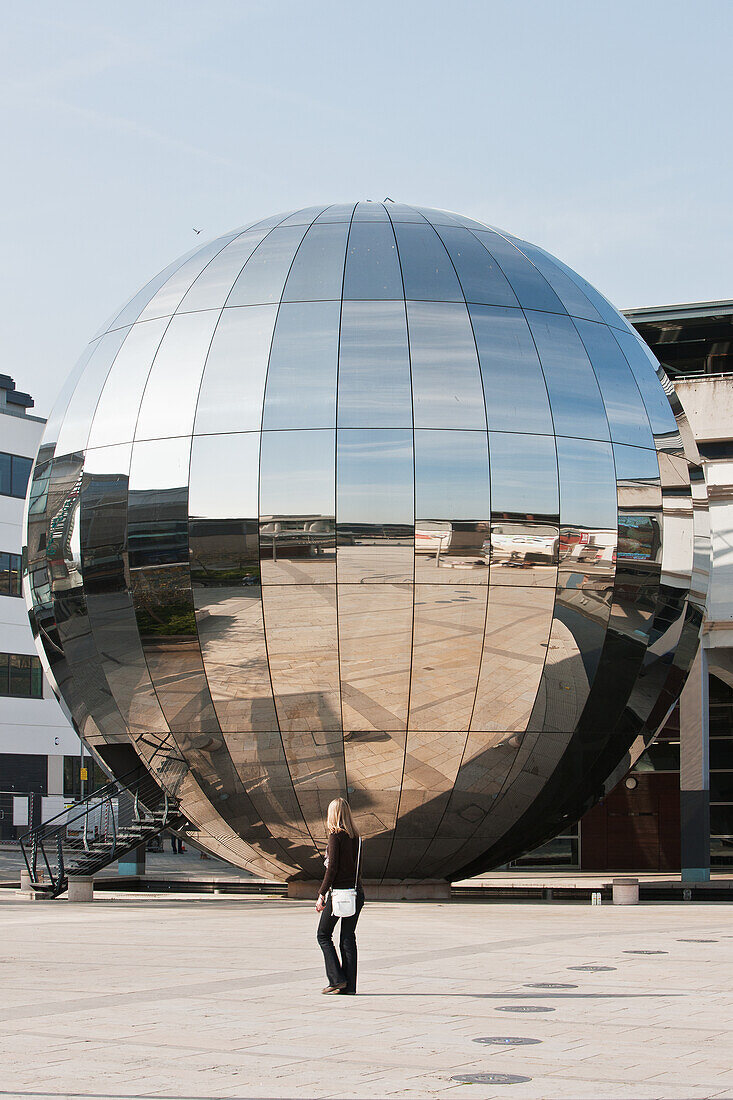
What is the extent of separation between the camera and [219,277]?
59.6 ft

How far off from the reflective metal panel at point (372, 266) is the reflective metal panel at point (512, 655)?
4171mm

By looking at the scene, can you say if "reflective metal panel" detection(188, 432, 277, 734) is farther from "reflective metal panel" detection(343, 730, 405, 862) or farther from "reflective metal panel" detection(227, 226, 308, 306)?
"reflective metal panel" detection(227, 226, 308, 306)

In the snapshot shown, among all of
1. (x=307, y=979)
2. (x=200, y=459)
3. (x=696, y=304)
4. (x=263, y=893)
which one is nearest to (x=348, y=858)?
(x=307, y=979)

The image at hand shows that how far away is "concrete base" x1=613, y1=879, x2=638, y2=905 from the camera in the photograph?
21.5m

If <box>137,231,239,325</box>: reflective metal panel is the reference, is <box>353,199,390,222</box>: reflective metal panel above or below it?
above

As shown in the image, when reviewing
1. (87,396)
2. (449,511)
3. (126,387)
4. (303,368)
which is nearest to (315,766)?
(449,511)

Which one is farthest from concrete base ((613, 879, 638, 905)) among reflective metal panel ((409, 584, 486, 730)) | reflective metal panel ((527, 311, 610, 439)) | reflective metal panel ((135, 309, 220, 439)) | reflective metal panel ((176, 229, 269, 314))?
reflective metal panel ((176, 229, 269, 314))

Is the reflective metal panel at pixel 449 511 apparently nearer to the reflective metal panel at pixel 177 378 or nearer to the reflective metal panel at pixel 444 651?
the reflective metal panel at pixel 444 651

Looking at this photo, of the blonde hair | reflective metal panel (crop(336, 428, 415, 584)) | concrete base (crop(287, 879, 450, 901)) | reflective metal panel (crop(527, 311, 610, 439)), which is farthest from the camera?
concrete base (crop(287, 879, 450, 901))

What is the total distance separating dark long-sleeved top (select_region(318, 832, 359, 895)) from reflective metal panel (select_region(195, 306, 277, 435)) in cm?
741

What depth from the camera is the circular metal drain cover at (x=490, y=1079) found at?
664 centimetres

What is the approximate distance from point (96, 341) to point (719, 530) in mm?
15144

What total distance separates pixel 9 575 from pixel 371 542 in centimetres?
4331

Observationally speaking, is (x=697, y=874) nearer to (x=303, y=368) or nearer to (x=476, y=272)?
(x=476, y=272)
